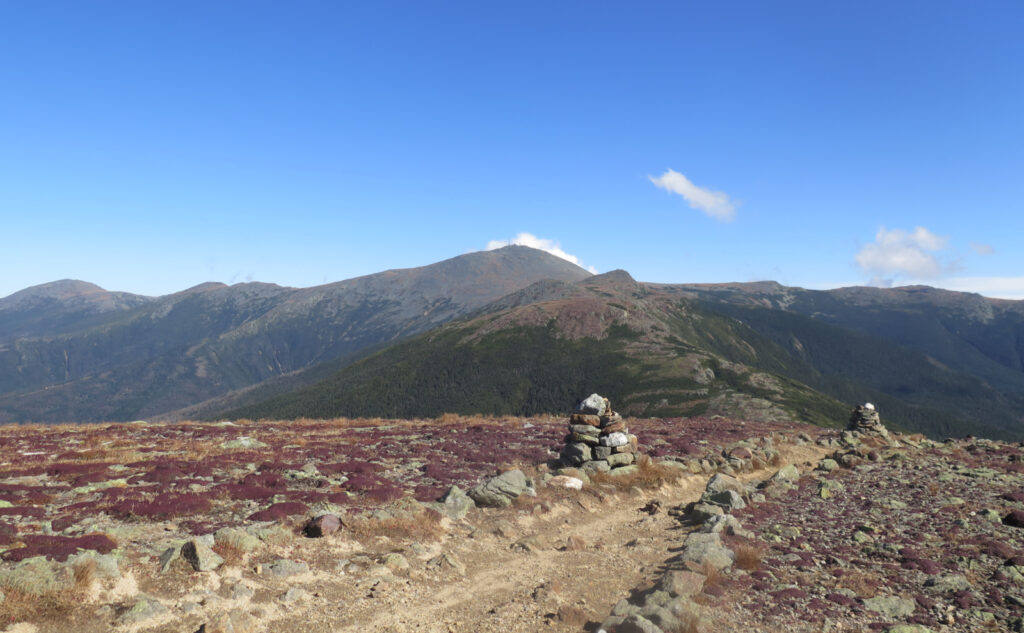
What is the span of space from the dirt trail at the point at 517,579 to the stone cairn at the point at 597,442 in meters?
4.92

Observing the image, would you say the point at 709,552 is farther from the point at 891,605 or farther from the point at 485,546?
the point at 485,546

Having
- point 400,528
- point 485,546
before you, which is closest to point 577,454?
point 485,546

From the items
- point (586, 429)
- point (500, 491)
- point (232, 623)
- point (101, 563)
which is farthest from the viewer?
point (586, 429)

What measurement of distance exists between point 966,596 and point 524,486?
675 inches

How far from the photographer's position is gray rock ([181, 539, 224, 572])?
15402 mm

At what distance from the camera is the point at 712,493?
27.0 metres

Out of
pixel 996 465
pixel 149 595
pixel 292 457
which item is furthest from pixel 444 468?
pixel 996 465

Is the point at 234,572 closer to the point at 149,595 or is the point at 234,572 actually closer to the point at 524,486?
the point at 149,595

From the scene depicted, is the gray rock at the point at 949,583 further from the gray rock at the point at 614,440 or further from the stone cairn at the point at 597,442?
the gray rock at the point at 614,440

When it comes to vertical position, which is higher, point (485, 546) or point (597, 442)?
point (597, 442)

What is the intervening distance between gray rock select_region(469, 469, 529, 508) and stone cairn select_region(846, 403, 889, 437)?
1722 inches

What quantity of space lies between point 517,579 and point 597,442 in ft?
52.8

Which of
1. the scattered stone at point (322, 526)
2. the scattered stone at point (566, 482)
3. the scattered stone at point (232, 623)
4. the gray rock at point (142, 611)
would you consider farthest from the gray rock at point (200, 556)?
the scattered stone at point (566, 482)

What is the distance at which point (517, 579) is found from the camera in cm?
1795
